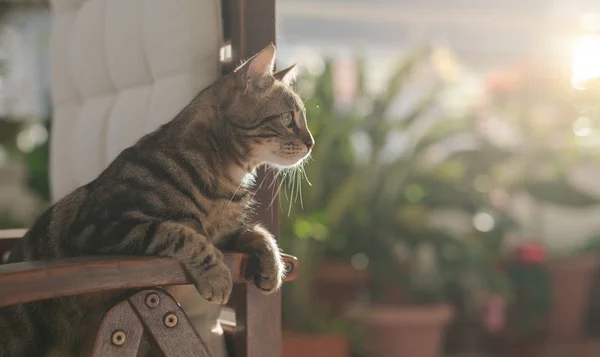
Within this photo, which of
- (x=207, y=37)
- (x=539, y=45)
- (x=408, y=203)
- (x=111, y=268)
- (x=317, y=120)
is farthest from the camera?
(x=539, y=45)

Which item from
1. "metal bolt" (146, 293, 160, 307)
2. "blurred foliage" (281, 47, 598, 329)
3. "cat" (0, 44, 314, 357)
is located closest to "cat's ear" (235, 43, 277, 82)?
"cat" (0, 44, 314, 357)

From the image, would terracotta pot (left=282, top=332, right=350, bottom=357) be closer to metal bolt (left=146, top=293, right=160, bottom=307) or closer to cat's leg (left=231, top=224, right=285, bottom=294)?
cat's leg (left=231, top=224, right=285, bottom=294)

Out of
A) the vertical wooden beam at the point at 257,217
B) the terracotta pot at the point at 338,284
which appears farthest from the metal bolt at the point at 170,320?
the terracotta pot at the point at 338,284

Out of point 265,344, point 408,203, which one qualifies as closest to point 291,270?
point 265,344

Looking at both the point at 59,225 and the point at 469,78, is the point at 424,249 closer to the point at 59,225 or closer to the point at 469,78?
the point at 469,78

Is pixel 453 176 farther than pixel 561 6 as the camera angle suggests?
No

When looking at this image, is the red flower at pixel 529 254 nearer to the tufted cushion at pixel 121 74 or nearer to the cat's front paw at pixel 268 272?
Answer: the tufted cushion at pixel 121 74

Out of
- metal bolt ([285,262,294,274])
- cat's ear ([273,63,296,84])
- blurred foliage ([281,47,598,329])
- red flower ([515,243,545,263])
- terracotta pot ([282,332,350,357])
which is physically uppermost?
cat's ear ([273,63,296,84])

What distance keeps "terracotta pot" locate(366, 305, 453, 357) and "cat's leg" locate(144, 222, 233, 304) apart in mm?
1760

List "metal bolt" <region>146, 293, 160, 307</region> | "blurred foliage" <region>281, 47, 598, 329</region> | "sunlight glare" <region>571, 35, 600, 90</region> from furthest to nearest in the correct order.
A: "sunlight glare" <region>571, 35, 600, 90</region> → "blurred foliage" <region>281, 47, 598, 329</region> → "metal bolt" <region>146, 293, 160, 307</region>

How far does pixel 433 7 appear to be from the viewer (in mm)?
3541

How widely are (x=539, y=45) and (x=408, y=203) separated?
1.21 m

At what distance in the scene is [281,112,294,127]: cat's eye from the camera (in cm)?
119

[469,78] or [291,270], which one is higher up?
[291,270]
